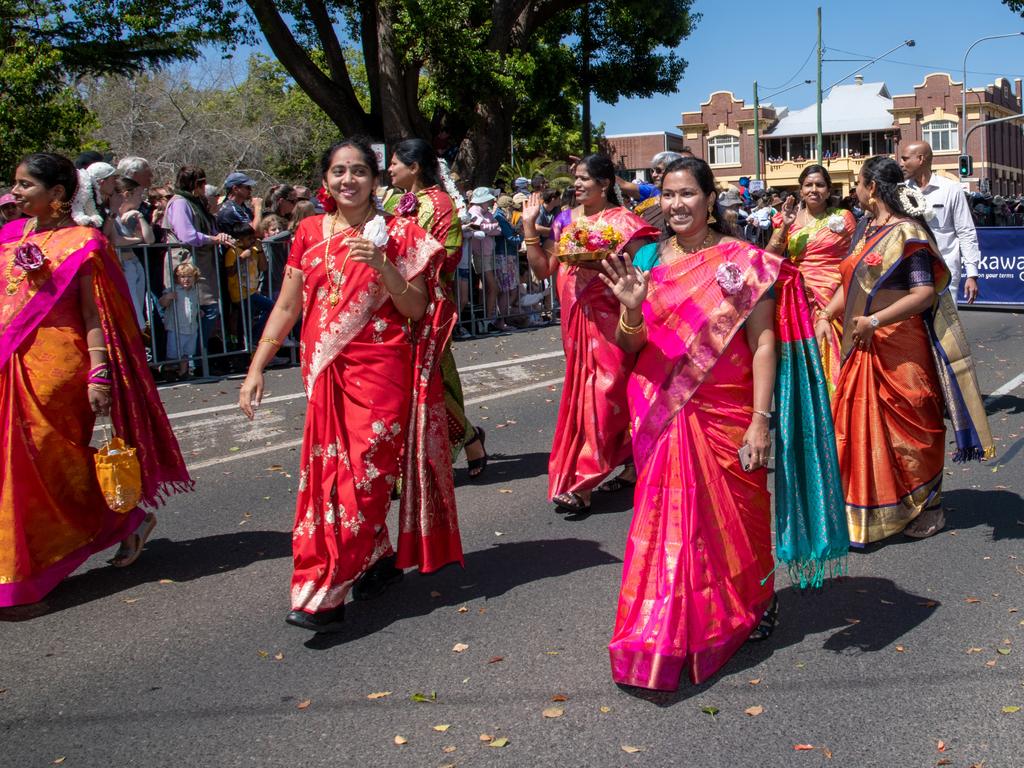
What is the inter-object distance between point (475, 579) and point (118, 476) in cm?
159

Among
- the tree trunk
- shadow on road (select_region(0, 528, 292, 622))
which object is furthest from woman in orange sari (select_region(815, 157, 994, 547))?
the tree trunk

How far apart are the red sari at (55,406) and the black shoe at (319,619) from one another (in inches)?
48.7

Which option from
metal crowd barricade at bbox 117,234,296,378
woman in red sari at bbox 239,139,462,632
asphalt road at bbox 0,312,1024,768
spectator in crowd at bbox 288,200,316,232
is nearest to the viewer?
asphalt road at bbox 0,312,1024,768

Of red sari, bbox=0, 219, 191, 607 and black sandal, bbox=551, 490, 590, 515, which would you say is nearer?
red sari, bbox=0, 219, 191, 607

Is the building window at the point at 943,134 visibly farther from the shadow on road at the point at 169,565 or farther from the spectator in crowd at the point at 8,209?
the shadow on road at the point at 169,565

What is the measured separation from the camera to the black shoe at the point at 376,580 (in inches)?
199

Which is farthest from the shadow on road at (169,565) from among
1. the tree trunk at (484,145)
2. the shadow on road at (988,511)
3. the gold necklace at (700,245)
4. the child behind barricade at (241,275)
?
the tree trunk at (484,145)

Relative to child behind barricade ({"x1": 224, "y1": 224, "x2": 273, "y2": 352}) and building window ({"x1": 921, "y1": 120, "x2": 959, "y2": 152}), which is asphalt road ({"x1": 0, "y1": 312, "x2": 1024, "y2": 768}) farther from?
building window ({"x1": 921, "y1": 120, "x2": 959, "y2": 152})

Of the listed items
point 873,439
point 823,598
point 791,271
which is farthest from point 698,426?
point 873,439

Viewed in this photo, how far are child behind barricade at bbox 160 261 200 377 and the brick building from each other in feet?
248

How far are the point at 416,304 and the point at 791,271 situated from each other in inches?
58.2

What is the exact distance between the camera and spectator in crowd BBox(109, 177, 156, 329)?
10.4m

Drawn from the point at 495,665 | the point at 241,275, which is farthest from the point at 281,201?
the point at 495,665


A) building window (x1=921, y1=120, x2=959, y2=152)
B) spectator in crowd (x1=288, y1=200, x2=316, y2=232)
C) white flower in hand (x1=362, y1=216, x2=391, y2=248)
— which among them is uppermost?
building window (x1=921, y1=120, x2=959, y2=152)
